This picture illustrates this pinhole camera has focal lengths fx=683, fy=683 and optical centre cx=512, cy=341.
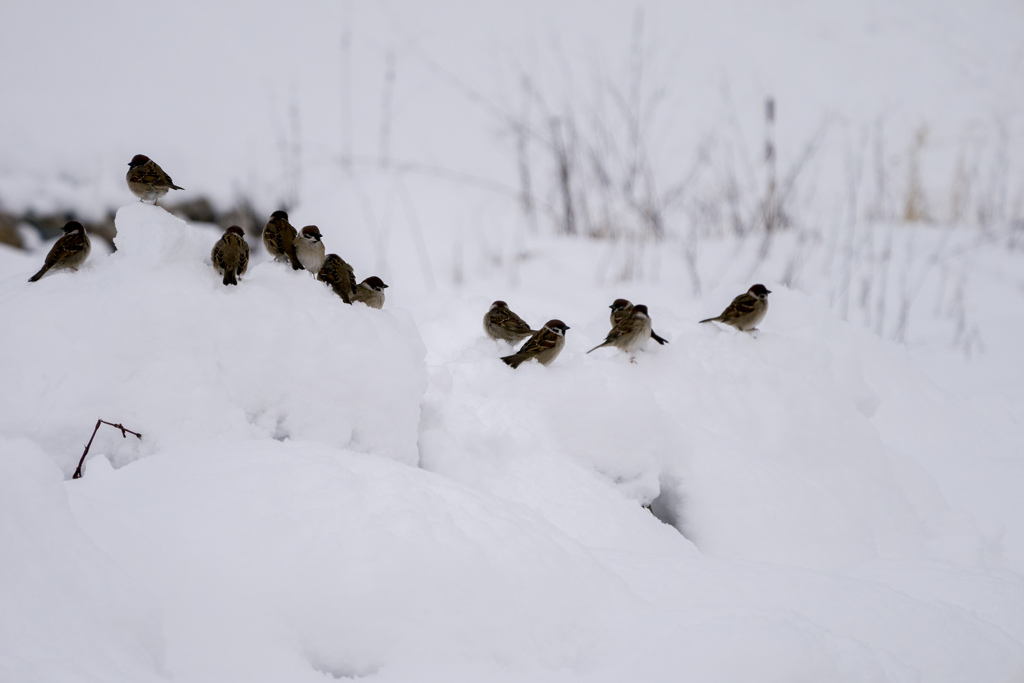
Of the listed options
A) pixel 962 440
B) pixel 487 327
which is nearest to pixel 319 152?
pixel 487 327

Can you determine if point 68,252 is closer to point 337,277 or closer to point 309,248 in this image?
point 309,248

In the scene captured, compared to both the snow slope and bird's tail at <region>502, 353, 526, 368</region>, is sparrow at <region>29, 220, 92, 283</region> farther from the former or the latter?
bird's tail at <region>502, 353, 526, 368</region>

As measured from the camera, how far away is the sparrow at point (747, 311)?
357 cm

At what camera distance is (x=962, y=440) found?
389 centimetres

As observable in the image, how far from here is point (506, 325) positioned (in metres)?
3.42

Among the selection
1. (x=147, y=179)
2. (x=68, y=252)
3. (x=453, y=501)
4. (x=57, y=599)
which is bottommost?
(x=453, y=501)

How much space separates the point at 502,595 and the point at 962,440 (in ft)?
11.5

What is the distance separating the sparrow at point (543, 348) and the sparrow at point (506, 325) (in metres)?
0.31

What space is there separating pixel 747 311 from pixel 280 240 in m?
2.34

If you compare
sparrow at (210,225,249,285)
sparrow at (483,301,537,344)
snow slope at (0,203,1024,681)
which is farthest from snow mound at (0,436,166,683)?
sparrow at (483,301,537,344)

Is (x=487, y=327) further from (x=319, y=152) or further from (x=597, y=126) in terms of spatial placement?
(x=319, y=152)

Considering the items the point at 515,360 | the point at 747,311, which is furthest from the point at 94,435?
the point at 747,311

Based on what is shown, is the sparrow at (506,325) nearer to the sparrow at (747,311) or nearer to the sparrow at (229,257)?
the sparrow at (747,311)

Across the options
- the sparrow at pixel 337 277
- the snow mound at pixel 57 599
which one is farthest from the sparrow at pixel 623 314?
the snow mound at pixel 57 599
